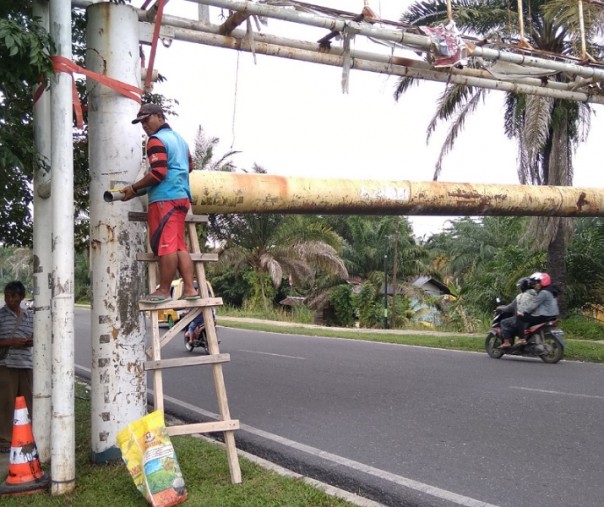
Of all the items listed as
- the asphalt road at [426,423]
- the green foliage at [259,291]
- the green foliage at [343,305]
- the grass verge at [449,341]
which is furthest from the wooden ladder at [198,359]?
the green foliage at [259,291]

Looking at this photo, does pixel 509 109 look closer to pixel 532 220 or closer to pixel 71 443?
pixel 532 220

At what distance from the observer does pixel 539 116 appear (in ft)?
53.8

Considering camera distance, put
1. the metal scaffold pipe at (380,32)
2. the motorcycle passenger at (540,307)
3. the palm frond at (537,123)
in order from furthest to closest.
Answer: the palm frond at (537,123) → the motorcycle passenger at (540,307) → the metal scaffold pipe at (380,32)

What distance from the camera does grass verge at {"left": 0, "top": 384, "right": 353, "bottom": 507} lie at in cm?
478

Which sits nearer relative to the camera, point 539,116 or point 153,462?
point 153,462

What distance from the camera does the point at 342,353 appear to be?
1475 centimetres

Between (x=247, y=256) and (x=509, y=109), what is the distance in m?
16.2

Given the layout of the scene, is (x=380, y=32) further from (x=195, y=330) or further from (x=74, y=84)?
(x=195, y=330)

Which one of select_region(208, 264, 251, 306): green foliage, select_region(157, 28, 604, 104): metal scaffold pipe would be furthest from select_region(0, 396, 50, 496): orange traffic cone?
select_region(208, 264, 251, 306): green foliage

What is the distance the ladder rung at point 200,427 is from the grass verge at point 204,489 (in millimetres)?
451

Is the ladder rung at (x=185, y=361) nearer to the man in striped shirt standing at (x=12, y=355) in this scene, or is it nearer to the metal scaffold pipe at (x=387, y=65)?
the man in striped shirt standing at (x=12, y=355)

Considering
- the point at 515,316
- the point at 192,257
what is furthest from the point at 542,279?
the point at 192,257

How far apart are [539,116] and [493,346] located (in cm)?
629

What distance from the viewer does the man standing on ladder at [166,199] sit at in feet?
16.9
